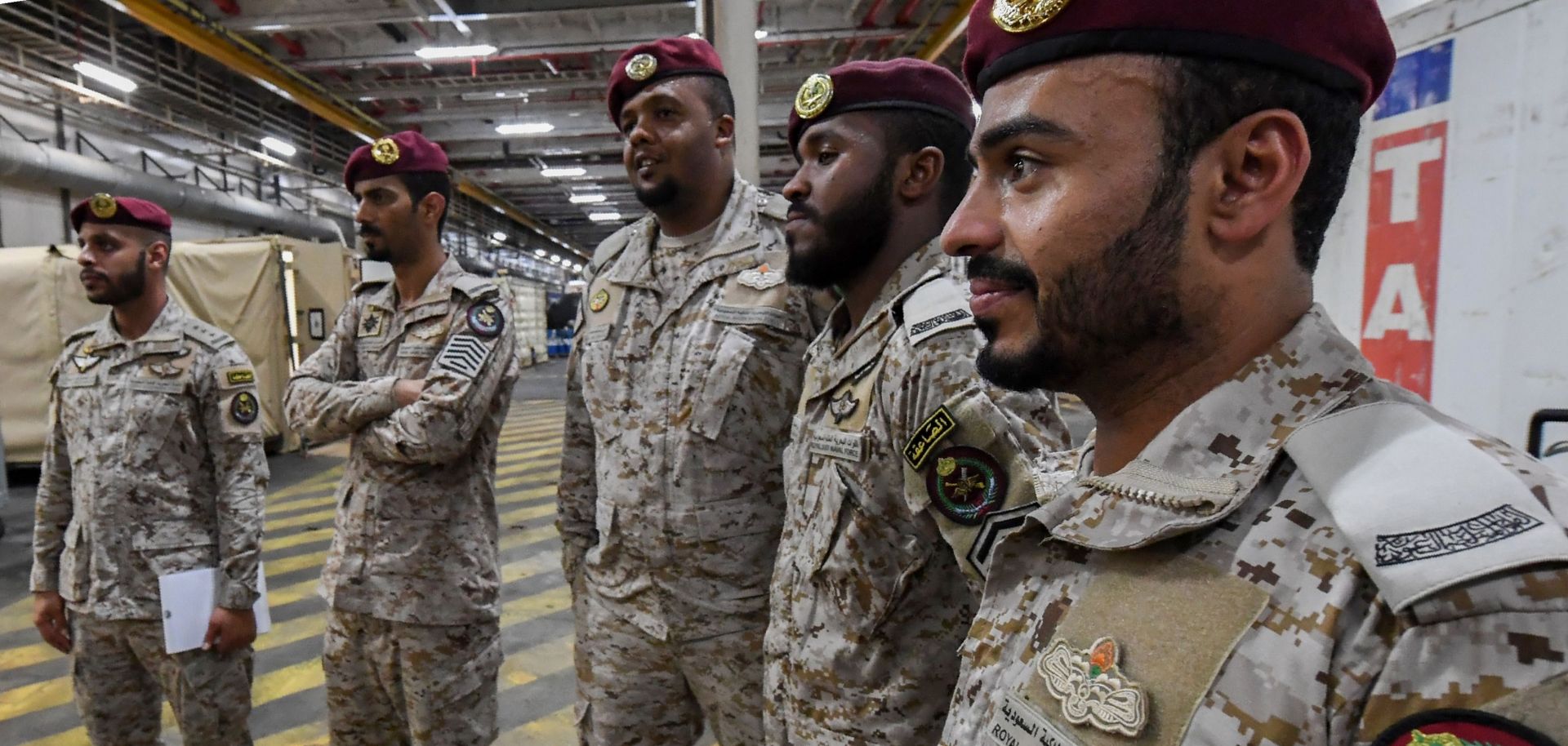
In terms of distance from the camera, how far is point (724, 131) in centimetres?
216

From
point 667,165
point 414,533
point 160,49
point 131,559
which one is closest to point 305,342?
point 160,49

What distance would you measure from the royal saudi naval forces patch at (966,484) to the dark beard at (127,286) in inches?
106

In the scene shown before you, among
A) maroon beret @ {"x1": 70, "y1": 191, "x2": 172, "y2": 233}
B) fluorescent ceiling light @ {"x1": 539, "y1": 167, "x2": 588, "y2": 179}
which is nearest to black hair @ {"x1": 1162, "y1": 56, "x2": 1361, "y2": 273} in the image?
maroon beret @ {"x1": 70, "y1": 191, "x2": 172, "y2": 233}

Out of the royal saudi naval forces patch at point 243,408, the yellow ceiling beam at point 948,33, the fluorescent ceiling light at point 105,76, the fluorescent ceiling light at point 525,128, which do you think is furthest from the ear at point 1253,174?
the fluorescent ceiling light at point 525,128

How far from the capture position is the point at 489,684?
7.66ft

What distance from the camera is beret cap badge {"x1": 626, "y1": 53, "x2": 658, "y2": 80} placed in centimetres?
209

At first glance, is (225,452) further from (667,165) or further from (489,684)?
(667,165)

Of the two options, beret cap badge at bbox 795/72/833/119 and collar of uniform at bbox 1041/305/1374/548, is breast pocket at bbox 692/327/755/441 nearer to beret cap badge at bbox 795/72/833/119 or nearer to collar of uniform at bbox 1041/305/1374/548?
beret cap badge at bbox 795/72/833/119

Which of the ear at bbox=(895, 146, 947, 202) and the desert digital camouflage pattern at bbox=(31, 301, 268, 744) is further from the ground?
the ear at bbox=(895, 146, 947, 202)

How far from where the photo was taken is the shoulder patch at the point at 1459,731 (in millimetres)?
442

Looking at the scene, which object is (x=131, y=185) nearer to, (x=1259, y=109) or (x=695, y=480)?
(x=695, y=480)

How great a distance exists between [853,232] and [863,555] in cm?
66

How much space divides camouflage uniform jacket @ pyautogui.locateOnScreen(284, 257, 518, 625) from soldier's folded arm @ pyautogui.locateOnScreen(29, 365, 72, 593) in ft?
2.87

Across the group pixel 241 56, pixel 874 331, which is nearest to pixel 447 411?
pixel 874 331
